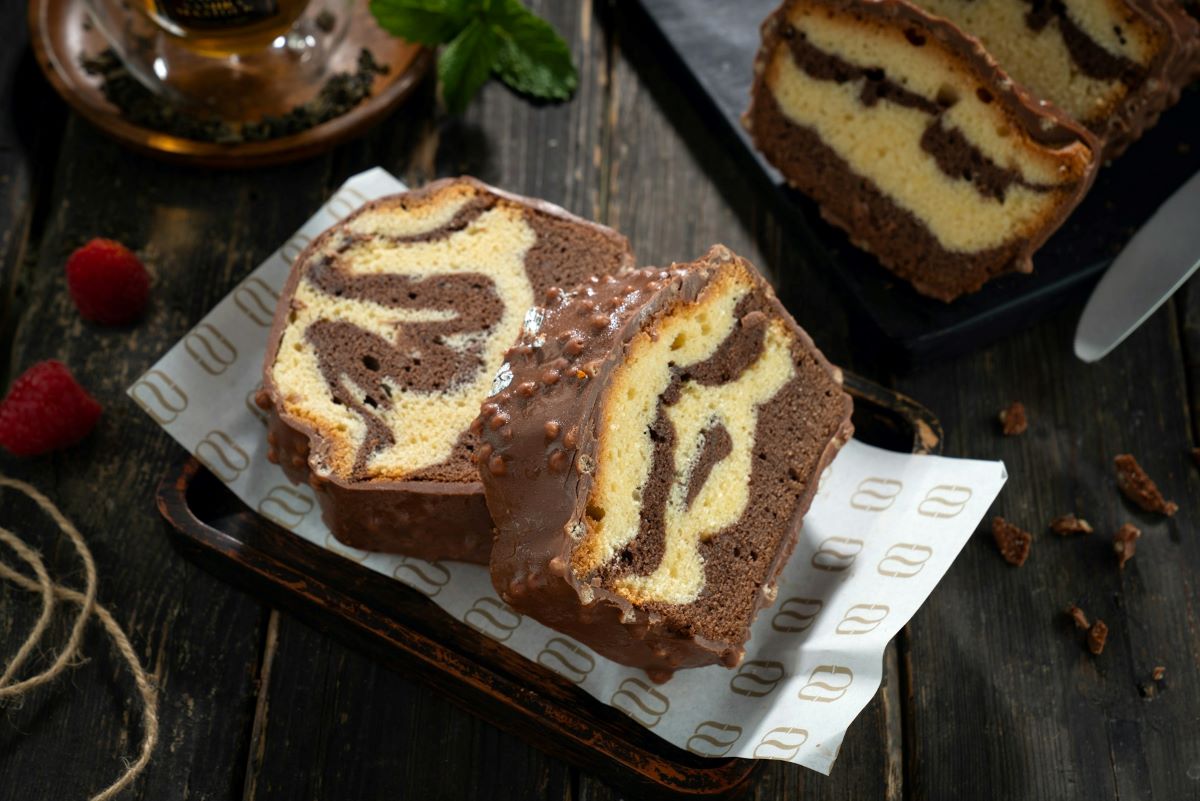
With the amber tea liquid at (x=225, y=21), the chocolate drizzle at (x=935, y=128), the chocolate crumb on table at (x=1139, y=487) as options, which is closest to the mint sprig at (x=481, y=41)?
the amber tea liquid at (x=225, y=21)

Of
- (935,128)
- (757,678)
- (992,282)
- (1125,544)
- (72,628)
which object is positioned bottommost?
(72,628)

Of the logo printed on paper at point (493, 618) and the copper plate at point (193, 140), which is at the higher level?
the copper plate at point (193, 140)

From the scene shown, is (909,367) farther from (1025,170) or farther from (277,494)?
(277,494)

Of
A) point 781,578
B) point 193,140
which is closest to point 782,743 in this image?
point 781,578

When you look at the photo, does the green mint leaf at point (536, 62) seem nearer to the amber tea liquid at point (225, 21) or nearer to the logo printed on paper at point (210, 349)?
the amber tea liquid at point (225, 21)

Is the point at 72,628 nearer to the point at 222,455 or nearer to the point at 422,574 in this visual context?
the point at 222,455

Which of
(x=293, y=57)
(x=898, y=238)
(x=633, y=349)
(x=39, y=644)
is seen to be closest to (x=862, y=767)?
(x=633, y=349)
